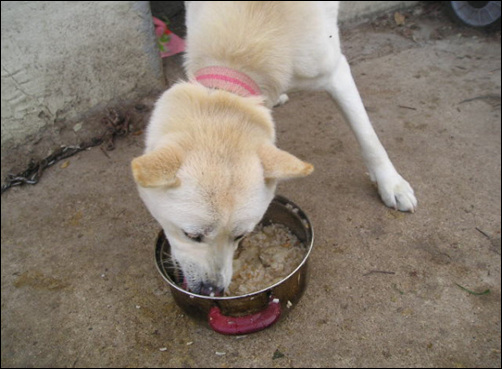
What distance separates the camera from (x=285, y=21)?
7.53ft

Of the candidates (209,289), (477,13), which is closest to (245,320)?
(209,289)

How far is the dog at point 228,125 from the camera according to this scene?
1.66 metres

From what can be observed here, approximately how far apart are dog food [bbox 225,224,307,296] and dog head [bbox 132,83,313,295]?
311 mm

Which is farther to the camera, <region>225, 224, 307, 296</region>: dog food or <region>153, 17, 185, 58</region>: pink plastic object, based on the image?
<region>153, 17, 185, 58</region>: pink plastic object

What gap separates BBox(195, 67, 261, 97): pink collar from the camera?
2043 millimetres

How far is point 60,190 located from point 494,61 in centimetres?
388

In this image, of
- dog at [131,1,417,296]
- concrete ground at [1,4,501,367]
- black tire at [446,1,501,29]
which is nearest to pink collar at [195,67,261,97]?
dog at [131,1,417,296]

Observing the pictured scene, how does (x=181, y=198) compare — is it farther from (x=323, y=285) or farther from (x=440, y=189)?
(x=440, y=189)

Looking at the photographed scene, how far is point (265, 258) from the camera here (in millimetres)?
2330

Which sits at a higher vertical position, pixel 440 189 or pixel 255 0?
pixel 255 0

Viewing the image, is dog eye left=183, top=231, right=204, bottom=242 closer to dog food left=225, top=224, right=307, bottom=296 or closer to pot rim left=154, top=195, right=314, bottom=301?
pot rim left=154, top=195, right=314, bottom=301

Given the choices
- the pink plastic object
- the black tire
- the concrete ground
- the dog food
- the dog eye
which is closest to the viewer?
the dog eye

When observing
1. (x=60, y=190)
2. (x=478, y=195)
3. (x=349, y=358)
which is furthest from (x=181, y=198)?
(x=478, y=195)

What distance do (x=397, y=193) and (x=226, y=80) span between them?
1.27 metres
